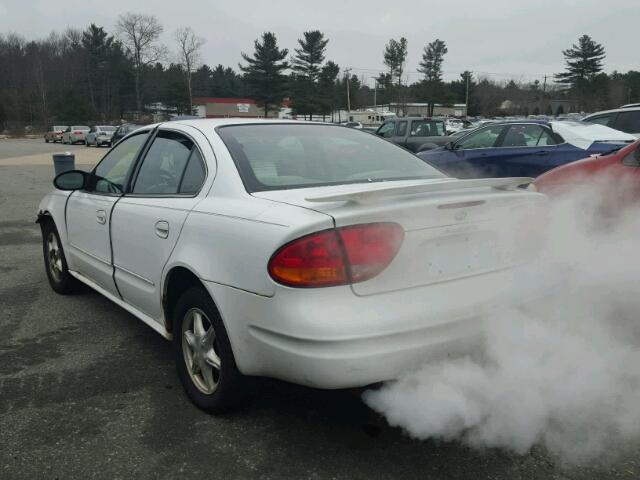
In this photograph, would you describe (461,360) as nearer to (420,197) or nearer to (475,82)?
(420,197)

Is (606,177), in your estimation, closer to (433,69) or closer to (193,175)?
(193,175)

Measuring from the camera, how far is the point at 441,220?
2400mm

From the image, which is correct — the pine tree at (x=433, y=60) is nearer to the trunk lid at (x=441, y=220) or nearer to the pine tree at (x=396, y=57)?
the pine tree at (x=396, y=57)

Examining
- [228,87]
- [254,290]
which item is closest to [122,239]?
[254,290]

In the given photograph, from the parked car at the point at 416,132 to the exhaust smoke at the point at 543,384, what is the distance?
479 inches

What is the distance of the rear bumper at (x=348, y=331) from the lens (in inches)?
85.6

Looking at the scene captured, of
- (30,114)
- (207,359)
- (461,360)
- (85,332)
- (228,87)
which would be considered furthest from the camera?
(228,87)

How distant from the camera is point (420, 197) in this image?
2443 millimetres

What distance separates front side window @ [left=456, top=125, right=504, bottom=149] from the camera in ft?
30.8

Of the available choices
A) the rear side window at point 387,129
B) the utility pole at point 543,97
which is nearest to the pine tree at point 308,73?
the utility pole at point 543,97

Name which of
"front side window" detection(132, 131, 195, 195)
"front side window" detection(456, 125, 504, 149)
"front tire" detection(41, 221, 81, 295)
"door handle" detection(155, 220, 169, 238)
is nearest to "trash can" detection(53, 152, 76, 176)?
"front side window" detection(456, 125, 504, 149)

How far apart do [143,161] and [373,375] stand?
2.16 meters

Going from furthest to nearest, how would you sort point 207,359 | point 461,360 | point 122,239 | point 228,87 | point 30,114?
point 228,87
point 30,114
point 122,239
point 207,359
point 461,360

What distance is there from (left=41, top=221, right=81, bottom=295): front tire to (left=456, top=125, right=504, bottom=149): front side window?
22.2 ft
